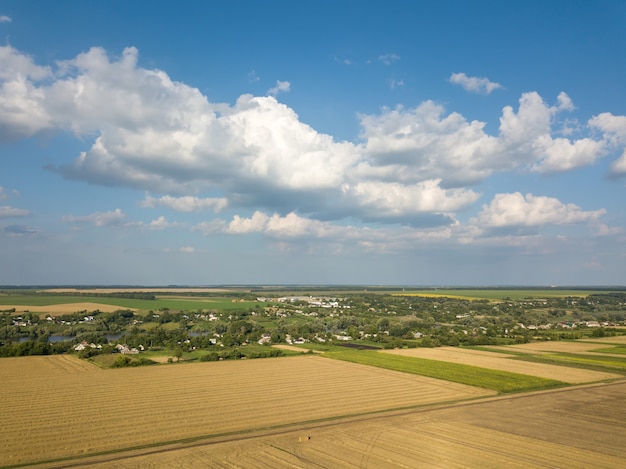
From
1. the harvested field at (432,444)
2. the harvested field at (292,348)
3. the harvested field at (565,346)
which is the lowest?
the harvested field at (292,348)

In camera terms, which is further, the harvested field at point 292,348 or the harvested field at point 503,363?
the harvested field at point 292,348

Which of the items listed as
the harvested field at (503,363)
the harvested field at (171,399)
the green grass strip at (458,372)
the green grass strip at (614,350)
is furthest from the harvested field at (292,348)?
the green grass strip at (614,350)

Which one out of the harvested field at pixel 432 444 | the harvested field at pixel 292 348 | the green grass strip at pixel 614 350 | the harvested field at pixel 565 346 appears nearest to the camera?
the harvested field at pixel 432 444

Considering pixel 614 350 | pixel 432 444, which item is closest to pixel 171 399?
pixel 432 444

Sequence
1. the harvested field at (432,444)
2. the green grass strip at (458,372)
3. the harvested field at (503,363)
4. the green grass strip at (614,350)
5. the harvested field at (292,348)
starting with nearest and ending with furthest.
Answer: the harvested field at (432,444) → the green grass strip at (458,372) → the harvested field at (503,363) → the green grass strip at (614,350) → the harvested field at (292,348)

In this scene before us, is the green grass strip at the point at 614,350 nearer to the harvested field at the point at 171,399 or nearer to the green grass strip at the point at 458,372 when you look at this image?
the green grass strip at the point at 458,372

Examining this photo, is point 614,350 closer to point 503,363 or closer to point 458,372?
point 503,363

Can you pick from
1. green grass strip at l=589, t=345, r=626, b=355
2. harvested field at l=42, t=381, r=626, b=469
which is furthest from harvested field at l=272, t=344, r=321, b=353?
green grass strip at l=589, t=345, r=626, b=355
